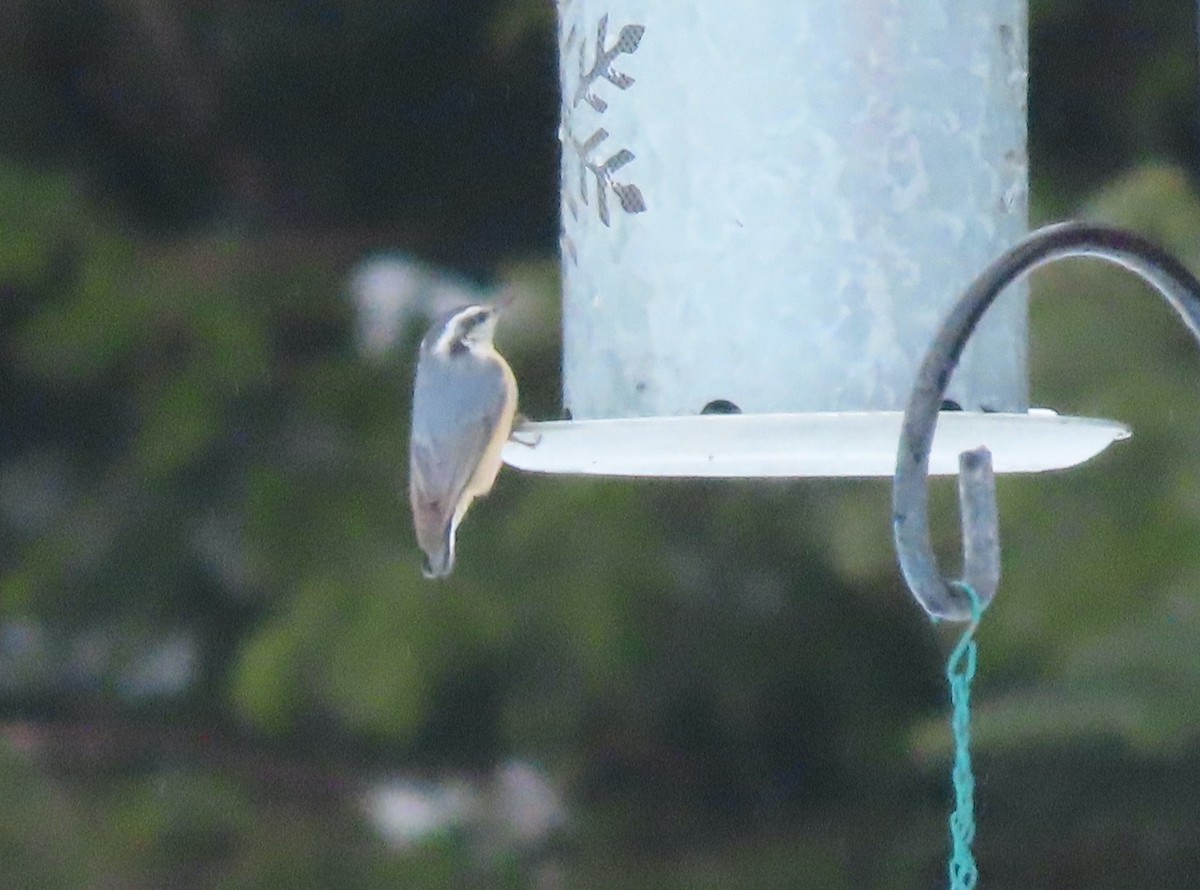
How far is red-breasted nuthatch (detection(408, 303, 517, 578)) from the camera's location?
2406mm

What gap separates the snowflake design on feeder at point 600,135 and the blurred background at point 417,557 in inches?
50.5

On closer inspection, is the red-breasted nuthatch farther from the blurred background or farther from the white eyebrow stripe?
the blurred background

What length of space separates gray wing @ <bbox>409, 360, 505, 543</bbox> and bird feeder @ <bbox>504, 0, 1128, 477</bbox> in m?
0.34

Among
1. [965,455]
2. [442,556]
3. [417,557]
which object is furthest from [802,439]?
[417,557]

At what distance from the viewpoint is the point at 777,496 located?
4.05 meters

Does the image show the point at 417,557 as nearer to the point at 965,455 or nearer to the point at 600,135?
the point at 600,135

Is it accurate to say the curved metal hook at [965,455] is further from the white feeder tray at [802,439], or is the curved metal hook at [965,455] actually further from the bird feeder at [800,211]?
the bird feeder at [800,211]

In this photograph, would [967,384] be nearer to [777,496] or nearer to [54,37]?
[777,496]

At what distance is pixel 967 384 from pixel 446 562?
2.42ft

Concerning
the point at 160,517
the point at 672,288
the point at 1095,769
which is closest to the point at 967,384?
the point at 672,288

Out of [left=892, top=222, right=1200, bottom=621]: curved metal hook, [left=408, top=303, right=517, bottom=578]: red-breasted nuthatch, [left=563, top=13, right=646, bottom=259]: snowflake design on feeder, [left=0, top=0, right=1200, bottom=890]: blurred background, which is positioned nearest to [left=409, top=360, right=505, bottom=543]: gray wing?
[left=408, top=303, right=517, bottom=578]: red-breasted nuthatch

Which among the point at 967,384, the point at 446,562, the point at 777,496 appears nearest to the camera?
the point at 967,384

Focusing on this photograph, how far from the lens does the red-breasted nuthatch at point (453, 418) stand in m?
2.41

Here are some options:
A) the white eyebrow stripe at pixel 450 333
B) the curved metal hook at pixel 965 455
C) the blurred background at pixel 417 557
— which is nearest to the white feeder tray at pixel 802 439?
the curved metal hook at pixel 965 455
